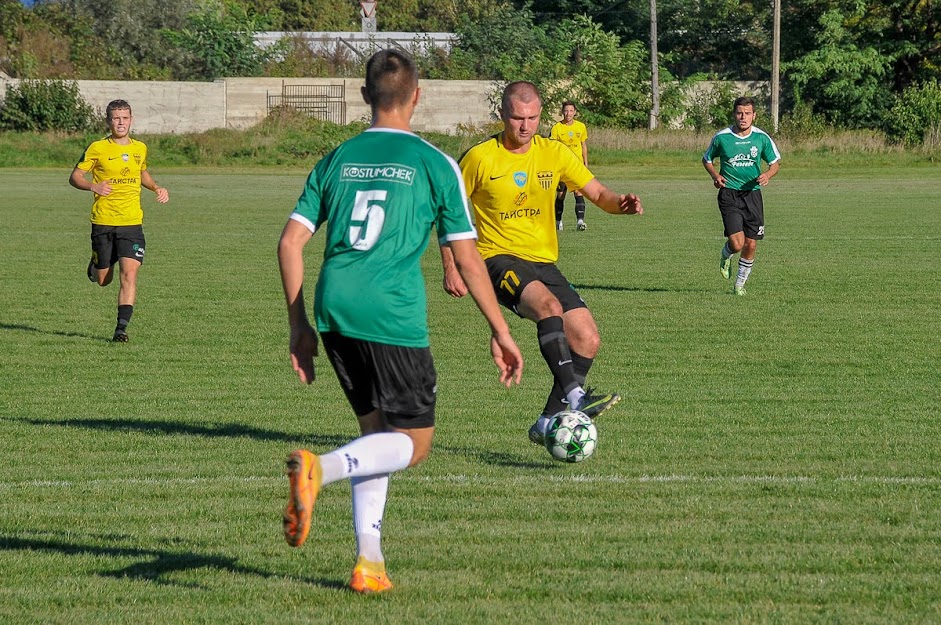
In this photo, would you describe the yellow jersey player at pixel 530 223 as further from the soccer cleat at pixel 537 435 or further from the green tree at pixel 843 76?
the green tree at pixel 843 76

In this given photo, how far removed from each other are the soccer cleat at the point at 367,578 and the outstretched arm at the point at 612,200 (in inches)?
94.9

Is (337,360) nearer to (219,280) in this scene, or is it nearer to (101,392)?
(101,392)

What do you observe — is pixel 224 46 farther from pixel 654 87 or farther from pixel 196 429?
pixel 196 429

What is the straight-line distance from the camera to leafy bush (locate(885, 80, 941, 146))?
50.1 m

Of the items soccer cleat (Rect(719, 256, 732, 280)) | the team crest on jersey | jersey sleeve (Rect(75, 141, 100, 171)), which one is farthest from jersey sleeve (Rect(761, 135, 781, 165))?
the team crest on jersey

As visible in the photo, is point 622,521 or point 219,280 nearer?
point 622,521

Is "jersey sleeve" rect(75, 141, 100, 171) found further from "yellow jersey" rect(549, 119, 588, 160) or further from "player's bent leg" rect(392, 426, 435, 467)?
"yellow jersey" rect(549, 119, 588, 160)

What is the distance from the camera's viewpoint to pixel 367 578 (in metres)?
4.63

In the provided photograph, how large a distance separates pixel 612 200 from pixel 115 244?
6704 millimetres

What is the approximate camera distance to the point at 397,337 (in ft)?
14.9

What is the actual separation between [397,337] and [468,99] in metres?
51.4

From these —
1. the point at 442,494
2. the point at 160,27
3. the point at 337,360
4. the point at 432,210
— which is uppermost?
the point at 160,27

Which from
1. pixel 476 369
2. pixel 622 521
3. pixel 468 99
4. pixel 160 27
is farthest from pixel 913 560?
pixel 160 27

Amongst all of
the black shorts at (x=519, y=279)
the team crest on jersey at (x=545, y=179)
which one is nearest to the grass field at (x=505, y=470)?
the black shorts at (x=519, y=279)
